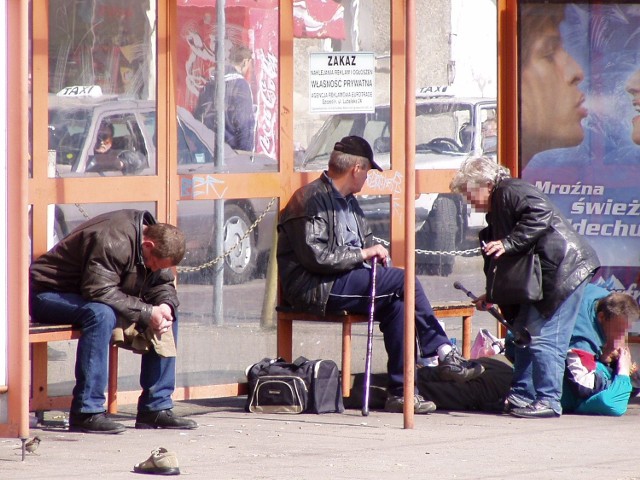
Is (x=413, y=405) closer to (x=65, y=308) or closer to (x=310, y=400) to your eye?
(x=310, y=400)

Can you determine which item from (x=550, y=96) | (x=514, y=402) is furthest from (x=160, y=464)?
(x=550, y=96)

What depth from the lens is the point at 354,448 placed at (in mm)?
6414

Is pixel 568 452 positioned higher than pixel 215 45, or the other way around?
pixel 215 45

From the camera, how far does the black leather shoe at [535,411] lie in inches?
293

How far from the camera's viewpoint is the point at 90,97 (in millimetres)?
7324

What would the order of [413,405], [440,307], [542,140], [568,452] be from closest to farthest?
[568,452] < [413,405] < [440,307] < [542,140]

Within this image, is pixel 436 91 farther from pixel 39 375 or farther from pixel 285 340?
pixel 39 375

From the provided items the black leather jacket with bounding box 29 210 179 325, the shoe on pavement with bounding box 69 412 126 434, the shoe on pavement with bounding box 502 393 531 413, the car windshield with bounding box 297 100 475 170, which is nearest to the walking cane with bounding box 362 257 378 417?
the shoe on pavement with bounding box 502 393 531 413

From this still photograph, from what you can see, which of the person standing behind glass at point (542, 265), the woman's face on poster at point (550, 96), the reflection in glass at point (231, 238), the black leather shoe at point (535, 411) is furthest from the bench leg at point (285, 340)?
the woman's face on poster at point (550, 96)

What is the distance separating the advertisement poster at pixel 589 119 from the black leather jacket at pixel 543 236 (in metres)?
1.19

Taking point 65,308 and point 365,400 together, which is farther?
point 365,400

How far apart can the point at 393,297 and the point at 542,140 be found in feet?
5.77

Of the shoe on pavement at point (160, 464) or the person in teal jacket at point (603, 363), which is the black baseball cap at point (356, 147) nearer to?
the person in teal jacket at point (603, 363)

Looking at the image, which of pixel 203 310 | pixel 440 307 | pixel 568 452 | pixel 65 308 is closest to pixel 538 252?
pixel 440 307
